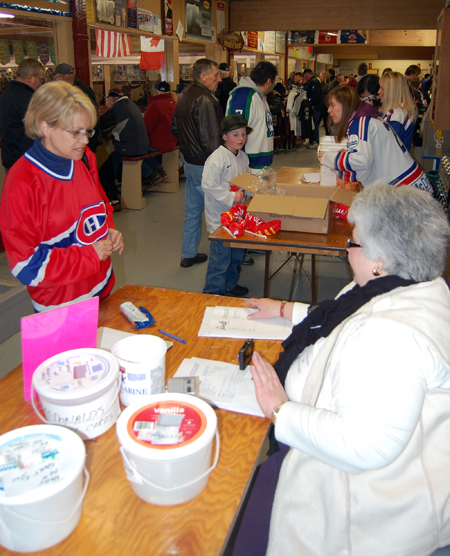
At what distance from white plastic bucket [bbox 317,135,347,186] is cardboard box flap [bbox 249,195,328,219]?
2.84 feet

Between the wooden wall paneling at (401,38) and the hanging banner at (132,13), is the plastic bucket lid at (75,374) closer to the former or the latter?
the hanging banner at (132,13)

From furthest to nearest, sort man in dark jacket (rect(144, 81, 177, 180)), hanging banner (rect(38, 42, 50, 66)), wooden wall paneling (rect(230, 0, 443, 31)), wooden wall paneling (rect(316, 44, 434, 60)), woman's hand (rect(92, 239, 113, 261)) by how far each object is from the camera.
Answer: wooden wall paneling (rect(316, 44, 434, 60)), wooden wall paneling (rect(230, 0, 443, 31)), man in dark jacket (rect(144, 81, 177, 180)), hanging banner (rect(38, 42, 50, 66)), woman's hand (rect(92, 239, 113, 261))

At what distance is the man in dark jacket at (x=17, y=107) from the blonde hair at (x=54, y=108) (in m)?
2.58

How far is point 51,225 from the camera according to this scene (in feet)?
5.46

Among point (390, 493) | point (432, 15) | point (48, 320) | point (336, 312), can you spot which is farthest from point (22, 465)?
point (432, 15)

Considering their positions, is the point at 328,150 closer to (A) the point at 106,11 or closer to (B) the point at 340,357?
(B) the point at 340,357

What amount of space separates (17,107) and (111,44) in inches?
108

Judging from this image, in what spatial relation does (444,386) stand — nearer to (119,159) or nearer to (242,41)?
(119,159)

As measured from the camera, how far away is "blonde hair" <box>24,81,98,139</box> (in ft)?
5.33

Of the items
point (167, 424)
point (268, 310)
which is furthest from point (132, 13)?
point (167, 424)

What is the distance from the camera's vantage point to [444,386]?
104cm

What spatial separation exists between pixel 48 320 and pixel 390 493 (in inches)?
35.1

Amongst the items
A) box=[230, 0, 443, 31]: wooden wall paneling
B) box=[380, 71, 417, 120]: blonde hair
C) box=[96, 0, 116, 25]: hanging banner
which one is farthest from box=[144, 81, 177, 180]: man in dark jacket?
box=[230, 0, 443, 31]: wooden wall paneling

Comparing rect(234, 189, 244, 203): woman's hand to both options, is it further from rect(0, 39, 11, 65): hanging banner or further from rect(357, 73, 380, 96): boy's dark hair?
rect(357, 73, 380, 96): boy's dark hair
